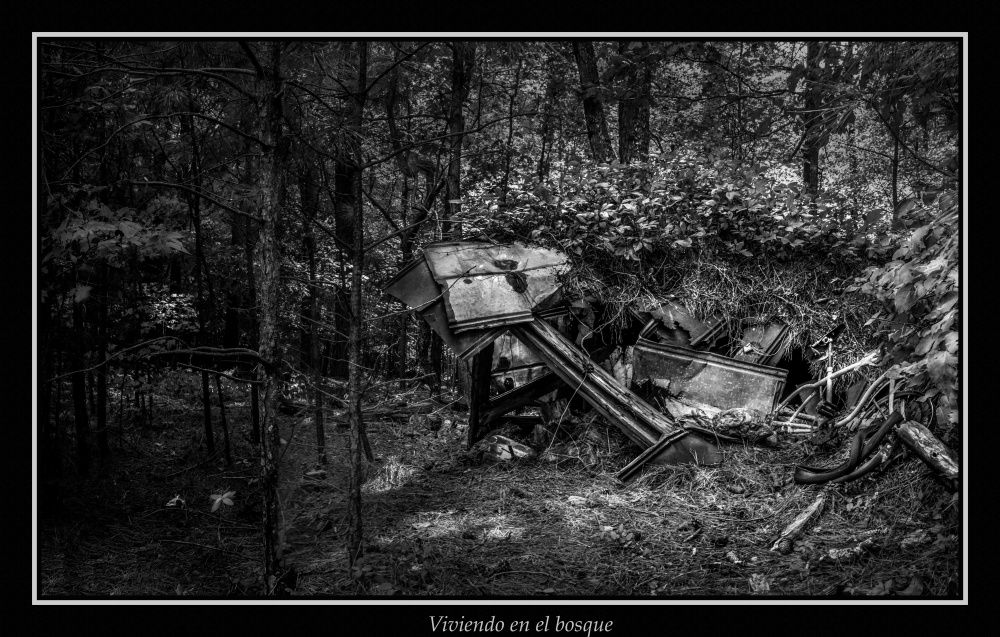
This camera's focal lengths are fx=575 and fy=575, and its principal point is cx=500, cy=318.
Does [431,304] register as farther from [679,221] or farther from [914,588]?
[914,588]

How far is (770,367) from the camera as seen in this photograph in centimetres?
644

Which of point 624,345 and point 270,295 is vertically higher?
point 270,295

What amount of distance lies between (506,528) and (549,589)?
1.05 m

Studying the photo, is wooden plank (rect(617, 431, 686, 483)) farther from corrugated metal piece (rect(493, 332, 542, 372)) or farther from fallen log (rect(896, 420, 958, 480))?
corrugated metal piece (rect(493, 332, 542, 372))

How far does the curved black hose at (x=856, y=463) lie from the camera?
4.73 m

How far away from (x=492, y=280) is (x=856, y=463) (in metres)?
3.77

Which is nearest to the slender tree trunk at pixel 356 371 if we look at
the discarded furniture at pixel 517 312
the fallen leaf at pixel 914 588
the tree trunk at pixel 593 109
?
the discarded furniture at pixel 517 312

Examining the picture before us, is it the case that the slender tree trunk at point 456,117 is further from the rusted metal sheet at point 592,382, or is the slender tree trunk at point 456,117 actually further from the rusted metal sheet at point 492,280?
the rusted metal sheet at point 592,382

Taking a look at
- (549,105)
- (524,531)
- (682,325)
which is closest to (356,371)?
(524,531)

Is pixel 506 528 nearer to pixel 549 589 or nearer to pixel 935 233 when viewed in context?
pixel 549 589

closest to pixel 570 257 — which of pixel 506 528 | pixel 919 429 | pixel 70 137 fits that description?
pixel 506 528

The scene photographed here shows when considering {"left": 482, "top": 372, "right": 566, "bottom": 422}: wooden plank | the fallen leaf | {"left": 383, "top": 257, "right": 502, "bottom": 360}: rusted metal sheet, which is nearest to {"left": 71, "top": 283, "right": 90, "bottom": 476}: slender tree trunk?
{"left": 383, "top": 257, "right": 502, "bottom": 360}: rusted metal sheet

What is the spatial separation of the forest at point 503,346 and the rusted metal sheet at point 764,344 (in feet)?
0.09

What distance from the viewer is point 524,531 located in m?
5.12
